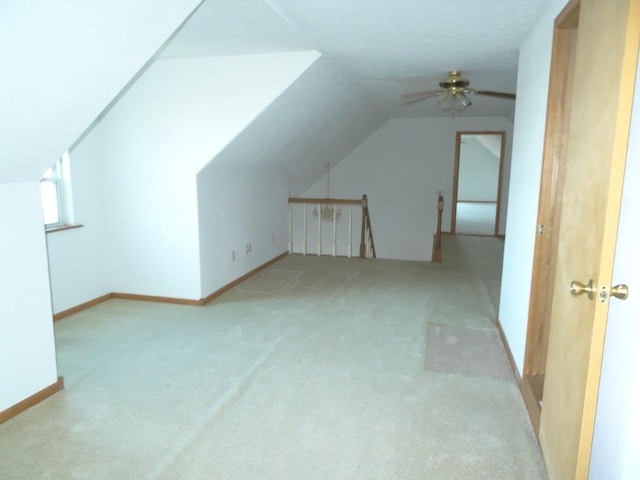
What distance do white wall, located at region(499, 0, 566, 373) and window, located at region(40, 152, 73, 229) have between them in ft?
11.5

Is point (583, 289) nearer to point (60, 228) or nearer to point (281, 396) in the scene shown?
point (281, 396)

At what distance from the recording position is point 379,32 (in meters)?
2.79

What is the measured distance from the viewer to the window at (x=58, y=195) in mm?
3557

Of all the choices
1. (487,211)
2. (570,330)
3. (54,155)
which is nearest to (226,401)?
(54,155)

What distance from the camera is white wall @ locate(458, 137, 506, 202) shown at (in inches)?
500

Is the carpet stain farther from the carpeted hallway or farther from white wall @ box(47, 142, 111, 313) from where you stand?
white wall @ box(47, 142, 111, 313)

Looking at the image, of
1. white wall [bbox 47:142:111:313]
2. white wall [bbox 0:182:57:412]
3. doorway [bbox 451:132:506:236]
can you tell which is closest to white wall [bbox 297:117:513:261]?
white wall [bbox 47:142:111:313]

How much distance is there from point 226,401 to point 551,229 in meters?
1.97

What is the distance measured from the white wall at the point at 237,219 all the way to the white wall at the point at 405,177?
2083mm

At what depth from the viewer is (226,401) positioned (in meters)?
2.35

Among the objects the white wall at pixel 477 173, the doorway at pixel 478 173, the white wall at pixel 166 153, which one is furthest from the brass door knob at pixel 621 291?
the white wall at pixel 477 173

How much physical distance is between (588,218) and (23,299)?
8.32ft

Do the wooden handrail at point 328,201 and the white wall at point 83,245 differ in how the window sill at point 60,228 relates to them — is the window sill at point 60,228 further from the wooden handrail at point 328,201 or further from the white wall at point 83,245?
the wooden handrail at point 328,201

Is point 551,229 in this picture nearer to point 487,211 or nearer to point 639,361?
point 639,361
